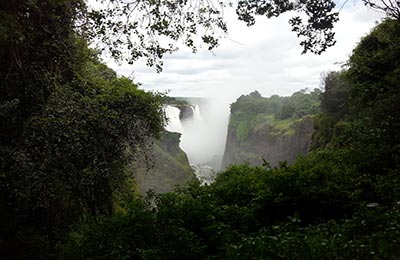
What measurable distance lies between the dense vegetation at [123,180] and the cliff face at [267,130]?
21179mm

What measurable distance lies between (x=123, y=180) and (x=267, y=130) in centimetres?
4879

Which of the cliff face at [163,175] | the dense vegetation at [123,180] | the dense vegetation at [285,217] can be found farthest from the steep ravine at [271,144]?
the dense vegetation at [285,217]

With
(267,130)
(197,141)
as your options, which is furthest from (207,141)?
(267,130)

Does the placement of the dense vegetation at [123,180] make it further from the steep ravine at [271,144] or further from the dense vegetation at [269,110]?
the dense vegetation at [269,110]

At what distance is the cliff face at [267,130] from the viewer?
41.3m

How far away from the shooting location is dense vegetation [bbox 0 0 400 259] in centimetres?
477

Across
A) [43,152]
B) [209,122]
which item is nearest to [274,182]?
[43,152]

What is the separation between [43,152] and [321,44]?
6.95m

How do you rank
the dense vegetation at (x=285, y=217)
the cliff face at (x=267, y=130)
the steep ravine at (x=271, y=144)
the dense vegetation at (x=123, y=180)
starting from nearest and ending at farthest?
the dense vegetation at (x=285, y=217)
the dense vegetation at (x=123, y=180)
the steep ravine at (x=271, y=144)
the cliff face at (x=267, y=130)

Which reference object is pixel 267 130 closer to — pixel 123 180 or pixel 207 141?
pixel 207 141

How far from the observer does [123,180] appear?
34.2ft

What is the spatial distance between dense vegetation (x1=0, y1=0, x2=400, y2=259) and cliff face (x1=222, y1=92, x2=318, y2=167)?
21.2 metres

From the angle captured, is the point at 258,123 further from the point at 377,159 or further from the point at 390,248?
the point at 390,248

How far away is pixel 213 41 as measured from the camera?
730cm
